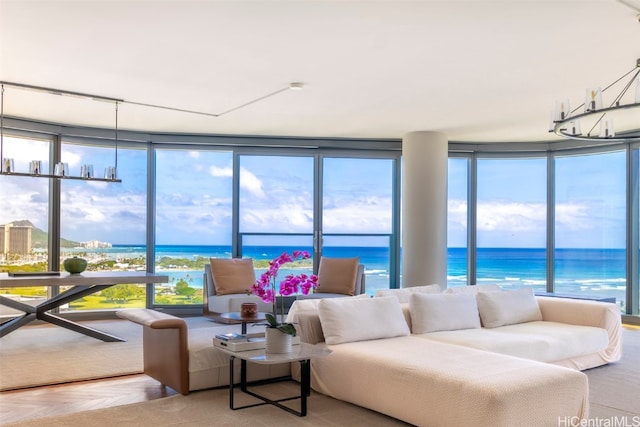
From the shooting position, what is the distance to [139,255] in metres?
8.41

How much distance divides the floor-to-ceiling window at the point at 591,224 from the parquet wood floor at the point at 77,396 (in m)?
6.50

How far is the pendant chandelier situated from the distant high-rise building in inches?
245

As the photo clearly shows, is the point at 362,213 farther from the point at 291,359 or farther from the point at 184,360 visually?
the point at 291,359

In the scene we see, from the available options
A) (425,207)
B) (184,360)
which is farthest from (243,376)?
(425,207)

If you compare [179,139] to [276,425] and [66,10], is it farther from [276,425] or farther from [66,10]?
[276,425]

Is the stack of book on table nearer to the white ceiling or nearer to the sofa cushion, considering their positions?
the sofa cushion

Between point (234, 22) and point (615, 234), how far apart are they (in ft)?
21.6

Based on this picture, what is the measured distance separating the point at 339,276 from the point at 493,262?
3337mm

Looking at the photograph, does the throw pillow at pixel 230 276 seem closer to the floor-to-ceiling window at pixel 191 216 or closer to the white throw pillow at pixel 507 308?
the floor-to-ceiling window at pixel 191 216

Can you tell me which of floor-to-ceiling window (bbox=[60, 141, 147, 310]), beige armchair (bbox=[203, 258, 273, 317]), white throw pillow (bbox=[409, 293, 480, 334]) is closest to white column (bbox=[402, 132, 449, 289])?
beige armchair (bbox=[203, 258, 273, 317])

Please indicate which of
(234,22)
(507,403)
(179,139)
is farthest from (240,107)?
(507,403)

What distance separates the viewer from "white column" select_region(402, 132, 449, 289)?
8180 mm

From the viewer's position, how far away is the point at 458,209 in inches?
372

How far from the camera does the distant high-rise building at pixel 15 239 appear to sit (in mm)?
7391
